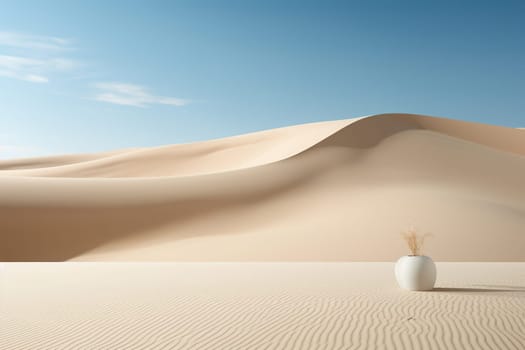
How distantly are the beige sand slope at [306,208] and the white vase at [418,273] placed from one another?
14.7 metres

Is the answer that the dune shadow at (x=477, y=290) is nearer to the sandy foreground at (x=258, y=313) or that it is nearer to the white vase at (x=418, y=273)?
the sandy foreground at (x=258, y=313)

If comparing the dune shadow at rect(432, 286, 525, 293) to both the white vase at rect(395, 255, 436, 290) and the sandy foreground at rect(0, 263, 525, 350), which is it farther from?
the white vase at rect(395, 255, 436, 290)

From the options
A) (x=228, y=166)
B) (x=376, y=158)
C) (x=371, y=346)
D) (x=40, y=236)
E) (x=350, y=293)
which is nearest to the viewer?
(x=371, y=346)

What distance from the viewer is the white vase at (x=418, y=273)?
14.9 metres

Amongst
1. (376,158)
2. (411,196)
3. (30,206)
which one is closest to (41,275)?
(30,206)

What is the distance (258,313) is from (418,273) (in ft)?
15.4

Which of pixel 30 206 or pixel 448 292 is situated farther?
pixel 30 206

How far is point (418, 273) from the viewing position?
14.9 meters

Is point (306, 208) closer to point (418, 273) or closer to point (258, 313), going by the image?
point (418, 273)

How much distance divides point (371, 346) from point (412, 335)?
96 cm

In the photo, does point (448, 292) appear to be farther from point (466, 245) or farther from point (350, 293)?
point (466, 245)

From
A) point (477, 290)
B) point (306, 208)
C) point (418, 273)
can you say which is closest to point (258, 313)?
point (418, 273)

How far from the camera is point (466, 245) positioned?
30688 millimetres

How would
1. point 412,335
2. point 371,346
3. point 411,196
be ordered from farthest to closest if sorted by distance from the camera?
point 411,196, point 412,335, point 371,346
